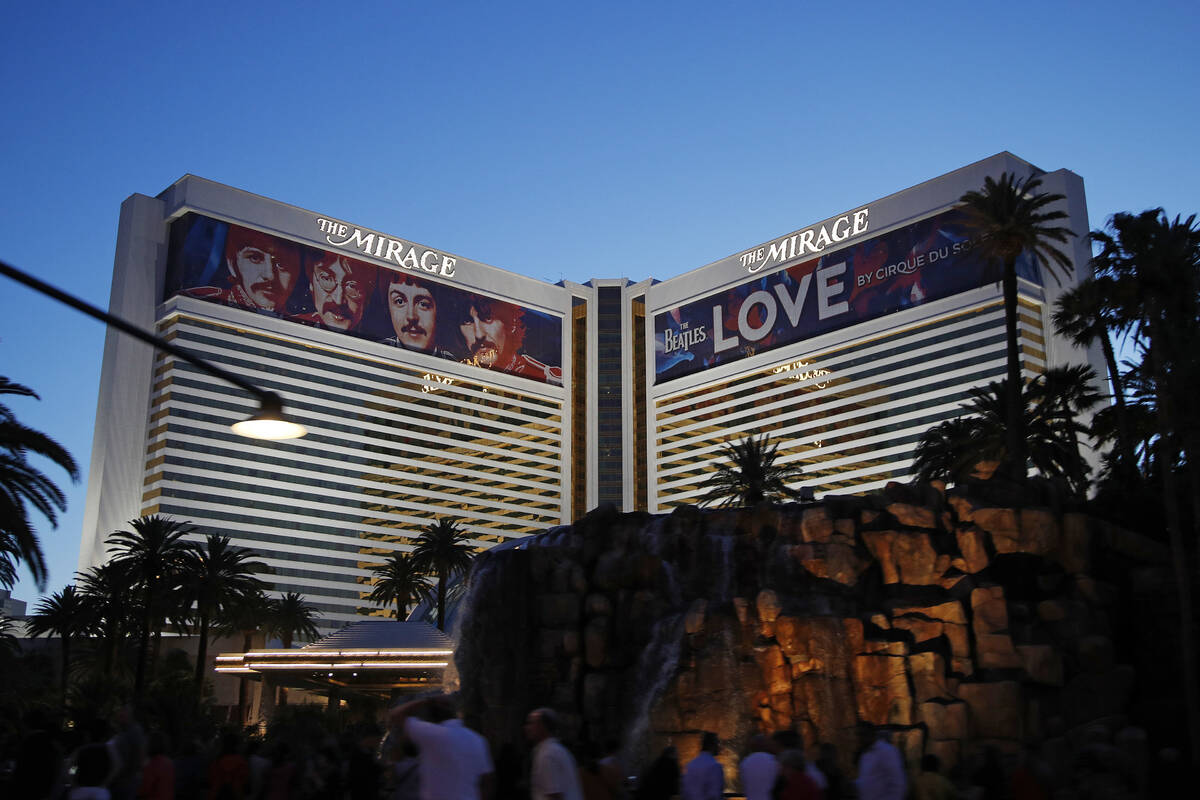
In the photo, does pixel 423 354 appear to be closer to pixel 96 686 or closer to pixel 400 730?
pixel 96 686

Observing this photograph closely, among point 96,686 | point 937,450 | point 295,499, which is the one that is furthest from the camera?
point 295,499

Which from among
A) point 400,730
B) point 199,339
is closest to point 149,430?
point 199,339

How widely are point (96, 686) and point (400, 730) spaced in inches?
1788

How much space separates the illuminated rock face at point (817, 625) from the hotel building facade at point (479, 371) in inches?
3290

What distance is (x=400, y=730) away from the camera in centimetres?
855

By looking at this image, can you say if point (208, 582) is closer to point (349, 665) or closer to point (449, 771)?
point (349, 665)

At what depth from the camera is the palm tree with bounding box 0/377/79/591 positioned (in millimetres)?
22859

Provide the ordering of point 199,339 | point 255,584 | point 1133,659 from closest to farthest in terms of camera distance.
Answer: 1. point 1133,659
2. point 255,584
3. point 199,339

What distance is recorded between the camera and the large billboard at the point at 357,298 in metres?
122

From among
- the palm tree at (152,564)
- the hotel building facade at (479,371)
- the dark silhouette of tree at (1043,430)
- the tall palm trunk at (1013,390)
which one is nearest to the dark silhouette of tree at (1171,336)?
the tall palm trunk at (1013,390)

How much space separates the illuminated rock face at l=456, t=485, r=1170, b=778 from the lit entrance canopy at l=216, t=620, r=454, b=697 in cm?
2111

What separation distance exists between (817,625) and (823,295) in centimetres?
10151

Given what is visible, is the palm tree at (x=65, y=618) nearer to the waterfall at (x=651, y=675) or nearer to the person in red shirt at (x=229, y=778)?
the waterfall at (x=651, y=675)

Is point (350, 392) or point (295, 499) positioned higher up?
point (350, 392)
